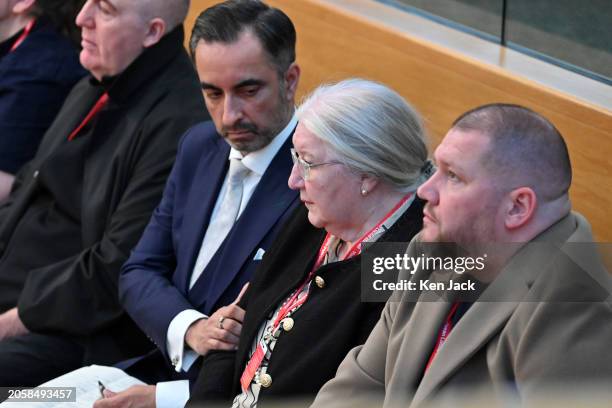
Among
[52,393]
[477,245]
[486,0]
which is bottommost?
[52,393]

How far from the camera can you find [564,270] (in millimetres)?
1978

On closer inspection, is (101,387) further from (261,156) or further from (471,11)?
(471,11)

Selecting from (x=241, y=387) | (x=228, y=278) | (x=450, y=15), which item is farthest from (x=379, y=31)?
(x=241, y=387)

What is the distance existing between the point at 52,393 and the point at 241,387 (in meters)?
0.65

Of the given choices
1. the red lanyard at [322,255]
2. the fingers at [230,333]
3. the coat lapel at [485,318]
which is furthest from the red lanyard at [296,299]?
the coat lapel at [485,318]

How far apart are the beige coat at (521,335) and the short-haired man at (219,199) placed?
0.88m

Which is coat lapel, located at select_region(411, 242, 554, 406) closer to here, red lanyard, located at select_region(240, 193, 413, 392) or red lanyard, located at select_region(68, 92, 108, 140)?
red lanyard, located at select_region(240, 193, 413, 392)

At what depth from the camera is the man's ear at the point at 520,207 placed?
2029 millimetres

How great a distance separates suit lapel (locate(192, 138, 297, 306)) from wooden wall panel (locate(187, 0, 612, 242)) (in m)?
0.50

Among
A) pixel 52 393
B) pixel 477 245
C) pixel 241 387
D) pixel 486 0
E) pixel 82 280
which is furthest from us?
pixel 486 0

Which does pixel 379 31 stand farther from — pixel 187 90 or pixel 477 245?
pixel 477 245

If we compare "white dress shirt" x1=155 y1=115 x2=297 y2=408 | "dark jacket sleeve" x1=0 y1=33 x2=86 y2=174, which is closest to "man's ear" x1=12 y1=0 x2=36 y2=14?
"dark jacket sleeve" x1=0 y1=33 x2=86 y2=174

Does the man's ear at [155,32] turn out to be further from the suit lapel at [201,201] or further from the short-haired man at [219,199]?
the suit lapel at [201,201]

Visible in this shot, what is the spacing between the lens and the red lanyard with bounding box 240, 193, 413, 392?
2603mm
